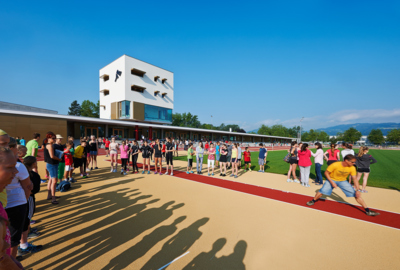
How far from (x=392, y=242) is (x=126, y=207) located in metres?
6.46

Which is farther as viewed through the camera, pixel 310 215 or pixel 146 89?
pixel 146 89

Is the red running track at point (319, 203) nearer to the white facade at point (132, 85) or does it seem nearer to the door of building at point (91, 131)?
the door of building at point (91, 131)

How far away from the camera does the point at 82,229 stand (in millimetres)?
3801

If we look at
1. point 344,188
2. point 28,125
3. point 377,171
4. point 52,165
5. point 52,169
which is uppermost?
point 28,125

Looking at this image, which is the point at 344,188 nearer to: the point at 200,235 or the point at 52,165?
the point at 200,235

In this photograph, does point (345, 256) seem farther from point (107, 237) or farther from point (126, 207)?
point (126, 207)

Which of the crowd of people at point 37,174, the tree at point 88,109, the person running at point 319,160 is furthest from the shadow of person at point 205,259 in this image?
the tree at point 88,109

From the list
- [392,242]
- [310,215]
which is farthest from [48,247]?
[392,242]

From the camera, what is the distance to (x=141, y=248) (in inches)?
125

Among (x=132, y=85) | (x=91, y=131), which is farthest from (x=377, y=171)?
(x=132, y=85)

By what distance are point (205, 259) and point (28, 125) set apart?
81.1 ft

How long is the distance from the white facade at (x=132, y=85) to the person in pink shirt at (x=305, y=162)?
103ft

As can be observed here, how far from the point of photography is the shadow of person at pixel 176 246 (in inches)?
112

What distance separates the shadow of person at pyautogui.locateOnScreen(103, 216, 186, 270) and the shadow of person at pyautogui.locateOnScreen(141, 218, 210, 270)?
0.23 m
